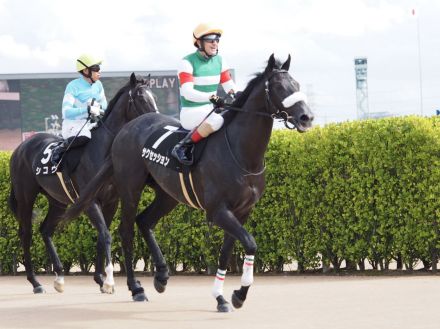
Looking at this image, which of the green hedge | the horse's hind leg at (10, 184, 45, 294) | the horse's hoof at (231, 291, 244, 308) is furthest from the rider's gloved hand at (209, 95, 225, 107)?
the horse's hind leg at (10, 184, 45, 294)

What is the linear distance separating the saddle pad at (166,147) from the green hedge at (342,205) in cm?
307

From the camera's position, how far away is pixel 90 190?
34.3 feet

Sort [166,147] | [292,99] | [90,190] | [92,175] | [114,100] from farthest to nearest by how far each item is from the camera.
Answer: [114,100] → [92,175] → [90,190] → [166,147] → [292,99]

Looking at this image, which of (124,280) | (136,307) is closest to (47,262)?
(124,280)

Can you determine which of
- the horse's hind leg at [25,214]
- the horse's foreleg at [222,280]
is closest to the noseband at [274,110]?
the horse's foreleg at [222,280]

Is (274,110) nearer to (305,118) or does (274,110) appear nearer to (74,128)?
(305,118)

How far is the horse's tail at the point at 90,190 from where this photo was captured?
34.1 feet

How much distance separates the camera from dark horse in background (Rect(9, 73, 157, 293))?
11.1 m

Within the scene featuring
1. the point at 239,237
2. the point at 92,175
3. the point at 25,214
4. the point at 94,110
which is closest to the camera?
the point at 239,237

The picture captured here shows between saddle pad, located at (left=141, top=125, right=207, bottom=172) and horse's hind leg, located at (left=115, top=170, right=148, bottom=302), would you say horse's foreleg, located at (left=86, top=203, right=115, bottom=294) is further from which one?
saddle pad, located at (left=141, top=125, right=207, bottom=172)

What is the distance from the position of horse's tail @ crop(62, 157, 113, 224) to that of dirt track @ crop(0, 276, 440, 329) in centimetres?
91

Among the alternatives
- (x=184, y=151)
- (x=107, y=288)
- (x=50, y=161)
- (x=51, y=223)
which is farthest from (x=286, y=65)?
(x=51, y=223)

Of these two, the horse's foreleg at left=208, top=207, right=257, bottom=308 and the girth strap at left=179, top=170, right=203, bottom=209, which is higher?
the girth strap at left=179, top=170, right=203, bottom=209

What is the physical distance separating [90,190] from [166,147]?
4.22 ft
